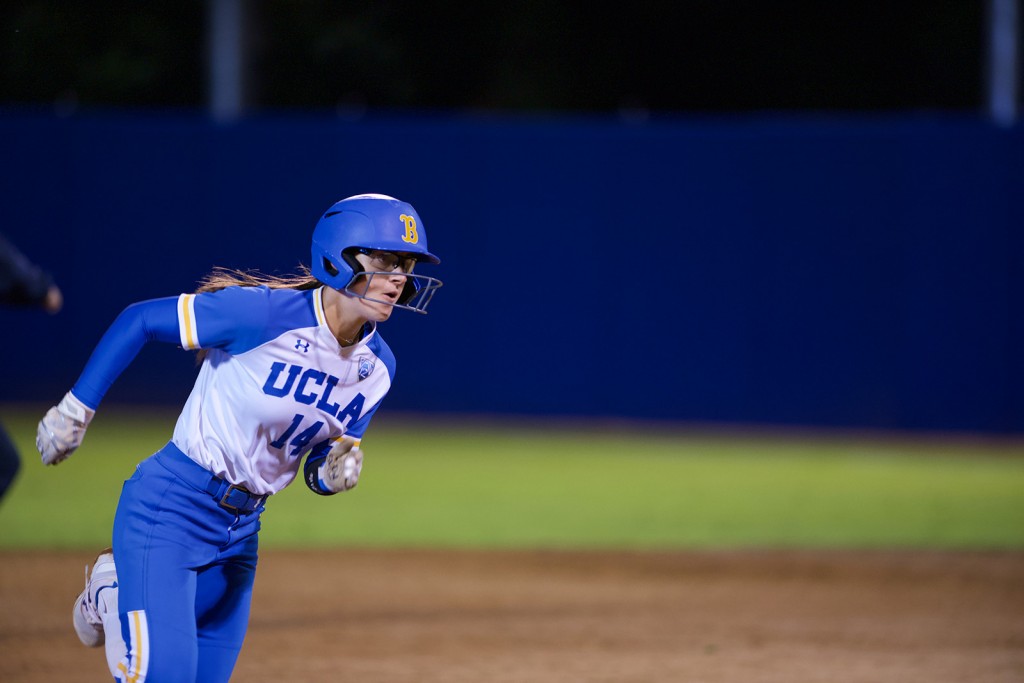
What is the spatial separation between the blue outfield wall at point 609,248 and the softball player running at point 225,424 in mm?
11340

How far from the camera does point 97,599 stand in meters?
4.13

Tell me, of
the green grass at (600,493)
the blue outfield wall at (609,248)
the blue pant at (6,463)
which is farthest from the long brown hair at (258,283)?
the blue outfield wall at (609,248)

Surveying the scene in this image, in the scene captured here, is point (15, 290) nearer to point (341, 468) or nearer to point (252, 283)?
point (252, 283)

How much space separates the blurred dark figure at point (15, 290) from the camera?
14.8 ft

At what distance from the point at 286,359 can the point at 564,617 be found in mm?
3706

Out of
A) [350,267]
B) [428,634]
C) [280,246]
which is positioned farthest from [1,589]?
[280,246]

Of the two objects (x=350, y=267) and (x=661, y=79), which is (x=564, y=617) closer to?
(x=350, y=267)

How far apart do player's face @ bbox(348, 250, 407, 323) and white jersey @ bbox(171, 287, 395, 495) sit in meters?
0.14

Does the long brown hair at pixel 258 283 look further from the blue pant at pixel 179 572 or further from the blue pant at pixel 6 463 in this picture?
the blue pant at pixel 6 463

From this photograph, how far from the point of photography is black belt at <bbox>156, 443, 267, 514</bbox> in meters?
4.00

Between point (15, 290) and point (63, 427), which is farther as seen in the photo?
point (15, 290)

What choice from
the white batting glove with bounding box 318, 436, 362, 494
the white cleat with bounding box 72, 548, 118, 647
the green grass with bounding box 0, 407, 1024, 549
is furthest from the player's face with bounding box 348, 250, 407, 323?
the green grass with bounding box 0, 407, 1024, 549

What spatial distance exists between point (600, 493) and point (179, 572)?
25.8 ft

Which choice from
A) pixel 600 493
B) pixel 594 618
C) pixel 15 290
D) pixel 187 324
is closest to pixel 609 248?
pixel 600 493
